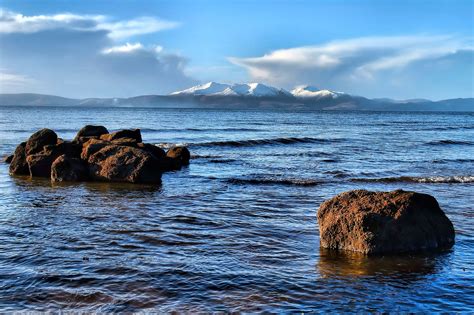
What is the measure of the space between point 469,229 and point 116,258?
7.74 metres

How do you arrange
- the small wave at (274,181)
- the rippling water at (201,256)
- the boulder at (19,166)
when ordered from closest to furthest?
the rippling water at (201,256) → the small wave at (274,181) → the boulder at (19,166)

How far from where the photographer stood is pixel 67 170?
17734 mm

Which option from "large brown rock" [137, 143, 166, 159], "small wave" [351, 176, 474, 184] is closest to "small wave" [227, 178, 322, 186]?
"small wave" [351, 176, 474, 184]

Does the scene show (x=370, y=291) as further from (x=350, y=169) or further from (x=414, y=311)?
(x=350, y=169)

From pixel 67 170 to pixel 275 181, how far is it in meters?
7.75

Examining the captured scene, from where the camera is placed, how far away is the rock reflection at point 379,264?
786 cm

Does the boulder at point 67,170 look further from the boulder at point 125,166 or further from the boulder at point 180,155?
the boulder at point 180,155

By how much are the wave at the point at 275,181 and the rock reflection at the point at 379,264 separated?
28.5ft

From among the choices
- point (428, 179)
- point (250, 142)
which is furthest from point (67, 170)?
point (250, 142)

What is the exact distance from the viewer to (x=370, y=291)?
7.05 meters

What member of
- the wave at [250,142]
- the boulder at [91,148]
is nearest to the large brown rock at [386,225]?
the boulder at [91,148]

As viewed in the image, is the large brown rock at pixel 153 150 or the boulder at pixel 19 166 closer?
the boulder at pixel 19 166

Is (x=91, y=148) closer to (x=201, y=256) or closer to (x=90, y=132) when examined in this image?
(x=90, y=132)

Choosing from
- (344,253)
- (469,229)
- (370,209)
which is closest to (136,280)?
(344,253)
